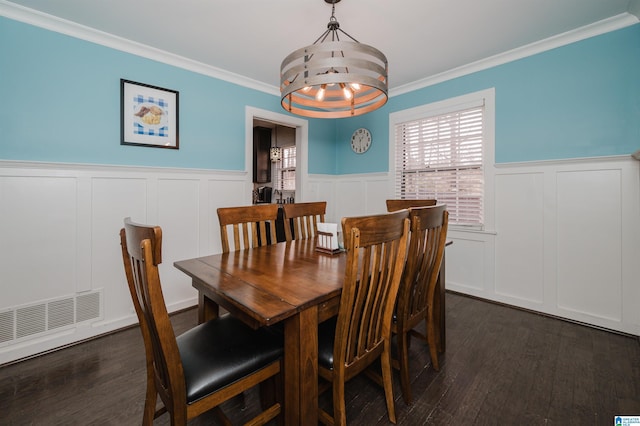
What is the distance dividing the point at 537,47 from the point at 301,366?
3374 millimetres

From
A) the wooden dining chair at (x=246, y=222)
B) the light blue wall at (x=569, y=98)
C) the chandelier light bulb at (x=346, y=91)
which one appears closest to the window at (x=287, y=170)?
the light blue wall at (x=569, y=98)

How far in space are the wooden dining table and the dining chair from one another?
0.47 ft

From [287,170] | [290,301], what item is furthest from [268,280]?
[287,170]

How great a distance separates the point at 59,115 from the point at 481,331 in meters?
3.86

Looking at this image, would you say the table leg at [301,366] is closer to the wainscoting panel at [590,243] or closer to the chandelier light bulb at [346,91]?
the chandelier light bulb at [346,91]

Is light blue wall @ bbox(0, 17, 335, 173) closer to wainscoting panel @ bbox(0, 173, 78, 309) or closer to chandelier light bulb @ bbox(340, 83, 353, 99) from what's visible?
wainscoting panel @ bbox(0, 173, 78, 309)

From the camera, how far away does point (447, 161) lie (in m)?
3.30

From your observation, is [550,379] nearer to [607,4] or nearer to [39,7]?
[607,4]

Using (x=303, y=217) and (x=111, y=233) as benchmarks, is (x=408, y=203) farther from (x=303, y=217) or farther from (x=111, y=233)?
(x=111, y=233)

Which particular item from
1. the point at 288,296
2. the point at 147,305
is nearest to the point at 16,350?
the point at 147,305

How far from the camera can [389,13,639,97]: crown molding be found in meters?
2.26

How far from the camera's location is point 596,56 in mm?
2377

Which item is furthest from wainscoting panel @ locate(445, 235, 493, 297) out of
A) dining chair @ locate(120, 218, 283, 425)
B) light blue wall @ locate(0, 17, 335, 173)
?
light blue wall @ locate(0, 17, 335, 173)

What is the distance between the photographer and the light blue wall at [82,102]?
2.05 metres
